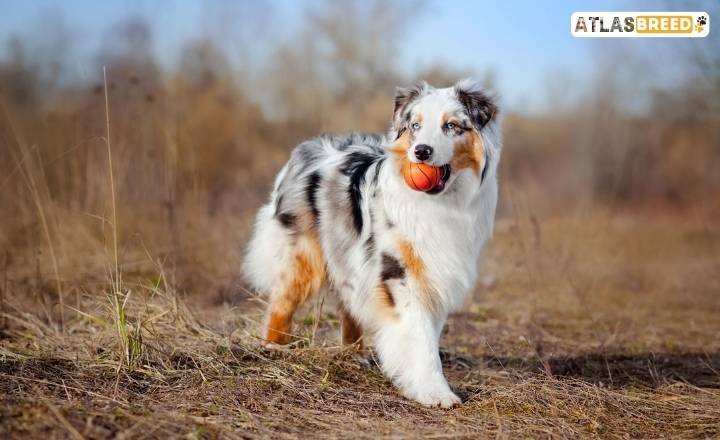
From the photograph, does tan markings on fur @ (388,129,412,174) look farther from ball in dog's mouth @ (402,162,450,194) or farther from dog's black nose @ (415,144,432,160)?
dog's black nose @ (415,144,432,160)

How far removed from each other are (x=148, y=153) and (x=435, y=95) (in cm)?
422

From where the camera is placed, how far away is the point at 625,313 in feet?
25.3

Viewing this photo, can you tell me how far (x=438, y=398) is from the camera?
418cm

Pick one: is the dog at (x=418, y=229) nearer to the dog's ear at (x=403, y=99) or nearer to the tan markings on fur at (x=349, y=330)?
the dog's ear at (x=403, y=99)

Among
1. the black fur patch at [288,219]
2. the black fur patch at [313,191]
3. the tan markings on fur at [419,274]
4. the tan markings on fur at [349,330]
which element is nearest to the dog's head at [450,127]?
the tan markings on fur at [419,274]

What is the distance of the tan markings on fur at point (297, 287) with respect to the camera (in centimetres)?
506

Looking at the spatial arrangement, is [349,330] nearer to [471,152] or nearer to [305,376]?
[305,376]

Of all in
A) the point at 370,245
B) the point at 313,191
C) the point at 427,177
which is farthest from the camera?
the point at 313,191

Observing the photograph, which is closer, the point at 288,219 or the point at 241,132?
the point at 288,219

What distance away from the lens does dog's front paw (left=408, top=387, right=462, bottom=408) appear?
4148 mm

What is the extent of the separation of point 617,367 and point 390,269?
2131 millimetres

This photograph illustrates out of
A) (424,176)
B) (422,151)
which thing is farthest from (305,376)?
(422,151)

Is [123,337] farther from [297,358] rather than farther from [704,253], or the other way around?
[704,253]

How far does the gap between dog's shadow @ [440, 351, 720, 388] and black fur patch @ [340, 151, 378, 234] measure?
4.27ft
